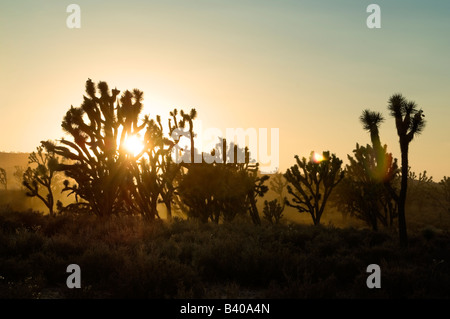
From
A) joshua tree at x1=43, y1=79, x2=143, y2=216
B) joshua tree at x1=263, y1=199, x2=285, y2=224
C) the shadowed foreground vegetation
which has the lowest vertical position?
joshua tree at x1=263, y1=199, x2=285, y2=224

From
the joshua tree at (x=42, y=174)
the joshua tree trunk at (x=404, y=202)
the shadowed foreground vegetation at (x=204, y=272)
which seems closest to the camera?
the shadowed foreground vegetation at (x=204, y=272)

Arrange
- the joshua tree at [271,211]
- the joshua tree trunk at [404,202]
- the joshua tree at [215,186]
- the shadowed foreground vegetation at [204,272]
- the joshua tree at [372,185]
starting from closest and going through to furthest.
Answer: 1. the shadowed foreground vegetation at [204,272]
2. the joshua tree trunk at [404,202]
3. the joshua tree at [372,185]
4. the joshua tree at [215,186]
5. the joshua tree at [271,211]

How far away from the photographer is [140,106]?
64.2ft

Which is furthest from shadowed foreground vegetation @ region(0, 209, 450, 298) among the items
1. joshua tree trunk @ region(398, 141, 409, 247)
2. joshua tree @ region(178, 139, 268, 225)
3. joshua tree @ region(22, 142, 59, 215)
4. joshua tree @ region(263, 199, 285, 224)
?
joshua tree @ region(263, 199, 285, 224)

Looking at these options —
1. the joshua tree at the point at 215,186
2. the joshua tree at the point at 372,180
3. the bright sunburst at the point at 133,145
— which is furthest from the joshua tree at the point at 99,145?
the joshua tree at the point at 372,180

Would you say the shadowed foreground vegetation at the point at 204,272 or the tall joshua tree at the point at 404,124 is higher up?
the tall joshua tree at the point at 404,124

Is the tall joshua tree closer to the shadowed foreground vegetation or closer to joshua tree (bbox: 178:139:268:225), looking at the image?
the shadowed foreground vegetation

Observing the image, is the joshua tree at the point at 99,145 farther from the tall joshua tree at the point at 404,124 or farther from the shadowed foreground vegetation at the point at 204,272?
the tall joshua tree at the point at 404,124

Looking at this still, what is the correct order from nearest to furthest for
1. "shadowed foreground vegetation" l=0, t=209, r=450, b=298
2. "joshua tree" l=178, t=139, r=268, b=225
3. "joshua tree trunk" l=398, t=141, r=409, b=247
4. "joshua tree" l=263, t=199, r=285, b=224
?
"shadowed foreground vegetation" l=0, t=209, r=450, b=298 < "joshua tree trunk" l=398, t=141, r=409, b=247 < "joshua tree" l=178, t=139, r=268, b=225 < "joshua tree" l=263, t=199, r=285, b=224

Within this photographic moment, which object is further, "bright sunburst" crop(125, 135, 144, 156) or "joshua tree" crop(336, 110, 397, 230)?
"bright sunburst" crop(125, 135, 144, 156)

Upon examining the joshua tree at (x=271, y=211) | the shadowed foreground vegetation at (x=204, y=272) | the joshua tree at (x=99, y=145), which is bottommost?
the joshua tree at (x=271, y=211)

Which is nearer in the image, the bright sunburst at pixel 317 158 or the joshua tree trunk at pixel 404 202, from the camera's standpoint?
the joshua tree trunk at pixel 404 202

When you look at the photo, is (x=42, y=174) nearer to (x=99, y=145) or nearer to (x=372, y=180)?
(x=99, y=145)

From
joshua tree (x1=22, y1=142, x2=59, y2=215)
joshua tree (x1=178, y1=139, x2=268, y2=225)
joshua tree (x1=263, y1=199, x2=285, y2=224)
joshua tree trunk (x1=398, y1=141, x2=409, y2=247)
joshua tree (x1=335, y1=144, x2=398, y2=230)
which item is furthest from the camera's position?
joshua tree (x1=263, y1=199, x2=285, y2=224)
